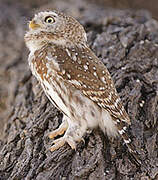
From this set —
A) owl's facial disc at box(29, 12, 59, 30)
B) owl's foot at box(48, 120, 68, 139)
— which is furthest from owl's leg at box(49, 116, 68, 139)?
owl's facial disc at box(29, 12, 59, 30)

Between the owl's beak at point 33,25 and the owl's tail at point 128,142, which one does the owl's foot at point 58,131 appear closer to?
the owl's tail at point 128,142

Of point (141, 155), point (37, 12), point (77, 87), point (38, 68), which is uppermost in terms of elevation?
point (37, 12)

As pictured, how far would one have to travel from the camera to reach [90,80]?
10.5 ft

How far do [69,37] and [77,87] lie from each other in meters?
0.57

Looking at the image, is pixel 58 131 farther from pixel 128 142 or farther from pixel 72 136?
pixel 128 142

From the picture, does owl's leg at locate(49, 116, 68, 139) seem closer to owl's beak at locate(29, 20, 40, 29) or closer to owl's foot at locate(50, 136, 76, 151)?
owl's foot at locate(50, 136, 76, 151)

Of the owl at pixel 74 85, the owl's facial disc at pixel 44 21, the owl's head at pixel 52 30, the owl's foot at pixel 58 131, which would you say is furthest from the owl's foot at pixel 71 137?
the owl's facial disc at pixel 44 21

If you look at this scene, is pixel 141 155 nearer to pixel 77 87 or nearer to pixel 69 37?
pixel 77 87

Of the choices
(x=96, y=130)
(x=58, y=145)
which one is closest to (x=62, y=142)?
(x=58, y=145)

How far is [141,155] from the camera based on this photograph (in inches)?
126

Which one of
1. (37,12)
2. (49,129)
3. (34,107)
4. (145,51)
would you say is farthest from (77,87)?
(145,51)

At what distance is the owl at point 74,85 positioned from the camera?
10.4 feet

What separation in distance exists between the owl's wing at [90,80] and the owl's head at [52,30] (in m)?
0.19

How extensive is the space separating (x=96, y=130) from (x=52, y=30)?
3.55 ft
